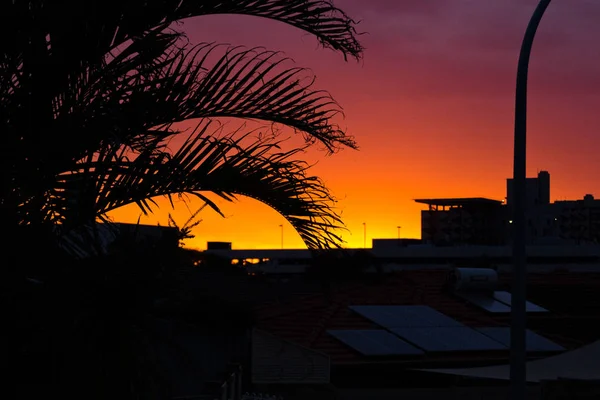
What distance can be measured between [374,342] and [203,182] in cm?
2624

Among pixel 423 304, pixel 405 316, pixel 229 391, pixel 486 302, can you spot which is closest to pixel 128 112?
pixel 229 391

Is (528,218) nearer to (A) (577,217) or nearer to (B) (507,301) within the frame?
(A) (577,217)

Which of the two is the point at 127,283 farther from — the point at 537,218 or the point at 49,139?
the point at 537,218

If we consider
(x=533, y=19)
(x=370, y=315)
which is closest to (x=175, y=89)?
(x=533, y=19)

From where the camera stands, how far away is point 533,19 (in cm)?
1114

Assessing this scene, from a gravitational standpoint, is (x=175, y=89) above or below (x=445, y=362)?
above

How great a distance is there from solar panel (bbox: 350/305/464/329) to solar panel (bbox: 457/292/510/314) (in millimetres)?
3002

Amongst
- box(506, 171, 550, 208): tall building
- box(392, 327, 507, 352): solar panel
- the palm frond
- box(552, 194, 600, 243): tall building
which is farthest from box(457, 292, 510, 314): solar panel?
box(506, 171, 550, 208): tall building

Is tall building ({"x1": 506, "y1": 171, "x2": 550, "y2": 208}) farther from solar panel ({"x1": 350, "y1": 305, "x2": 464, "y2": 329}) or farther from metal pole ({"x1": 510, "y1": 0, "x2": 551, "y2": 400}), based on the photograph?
metal pole ({"x1": 510, "y1": 0, "x2": 551, "y2": 400})

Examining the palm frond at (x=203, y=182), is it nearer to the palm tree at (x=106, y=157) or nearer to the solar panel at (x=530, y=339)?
the palm tree at (x=106, y=157)

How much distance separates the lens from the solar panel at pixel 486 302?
128ft

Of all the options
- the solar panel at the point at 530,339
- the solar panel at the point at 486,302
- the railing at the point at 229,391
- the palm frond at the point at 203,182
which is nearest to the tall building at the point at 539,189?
the solar panel at the point at 486,302

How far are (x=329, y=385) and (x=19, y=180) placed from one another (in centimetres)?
2382

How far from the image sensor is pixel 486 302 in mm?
40156
